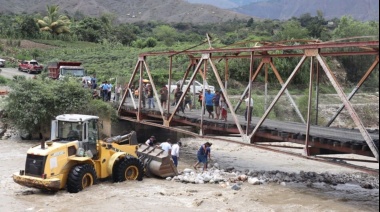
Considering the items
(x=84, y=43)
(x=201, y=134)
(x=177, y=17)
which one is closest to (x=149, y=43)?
(x=84, y=43)

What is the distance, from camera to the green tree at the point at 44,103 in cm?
2456

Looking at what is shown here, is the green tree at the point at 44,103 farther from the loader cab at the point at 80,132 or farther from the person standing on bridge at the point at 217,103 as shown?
the loader cab at the point at 80,132

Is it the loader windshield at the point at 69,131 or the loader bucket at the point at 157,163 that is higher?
the loader windshield at the point at 69,131

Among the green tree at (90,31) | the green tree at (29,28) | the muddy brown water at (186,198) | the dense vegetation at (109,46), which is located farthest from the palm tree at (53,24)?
the muddy brown water at (186,198)

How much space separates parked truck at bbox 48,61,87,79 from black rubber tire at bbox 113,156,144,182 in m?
19.3

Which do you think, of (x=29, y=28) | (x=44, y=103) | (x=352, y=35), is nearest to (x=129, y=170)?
(x=44, y=103)

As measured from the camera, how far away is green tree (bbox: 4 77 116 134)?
24.6 metres

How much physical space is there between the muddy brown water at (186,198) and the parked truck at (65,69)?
59.8 feet

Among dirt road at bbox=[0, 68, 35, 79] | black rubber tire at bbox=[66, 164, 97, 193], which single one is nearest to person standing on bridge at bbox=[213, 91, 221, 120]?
black rubber tire at bbox=[66, 164, 97, 193]

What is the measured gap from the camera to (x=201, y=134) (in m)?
18.8

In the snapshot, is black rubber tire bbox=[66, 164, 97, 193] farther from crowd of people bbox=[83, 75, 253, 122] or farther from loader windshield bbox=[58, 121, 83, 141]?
crowd of people bbox=[83, 75, 253, 122]

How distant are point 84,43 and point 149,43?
30.1 feet

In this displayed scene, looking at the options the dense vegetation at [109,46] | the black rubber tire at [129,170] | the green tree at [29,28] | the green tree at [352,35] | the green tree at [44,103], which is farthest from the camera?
the green tree at [29,28]

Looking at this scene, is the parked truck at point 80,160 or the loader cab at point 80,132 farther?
the loader cab at point 80,132
